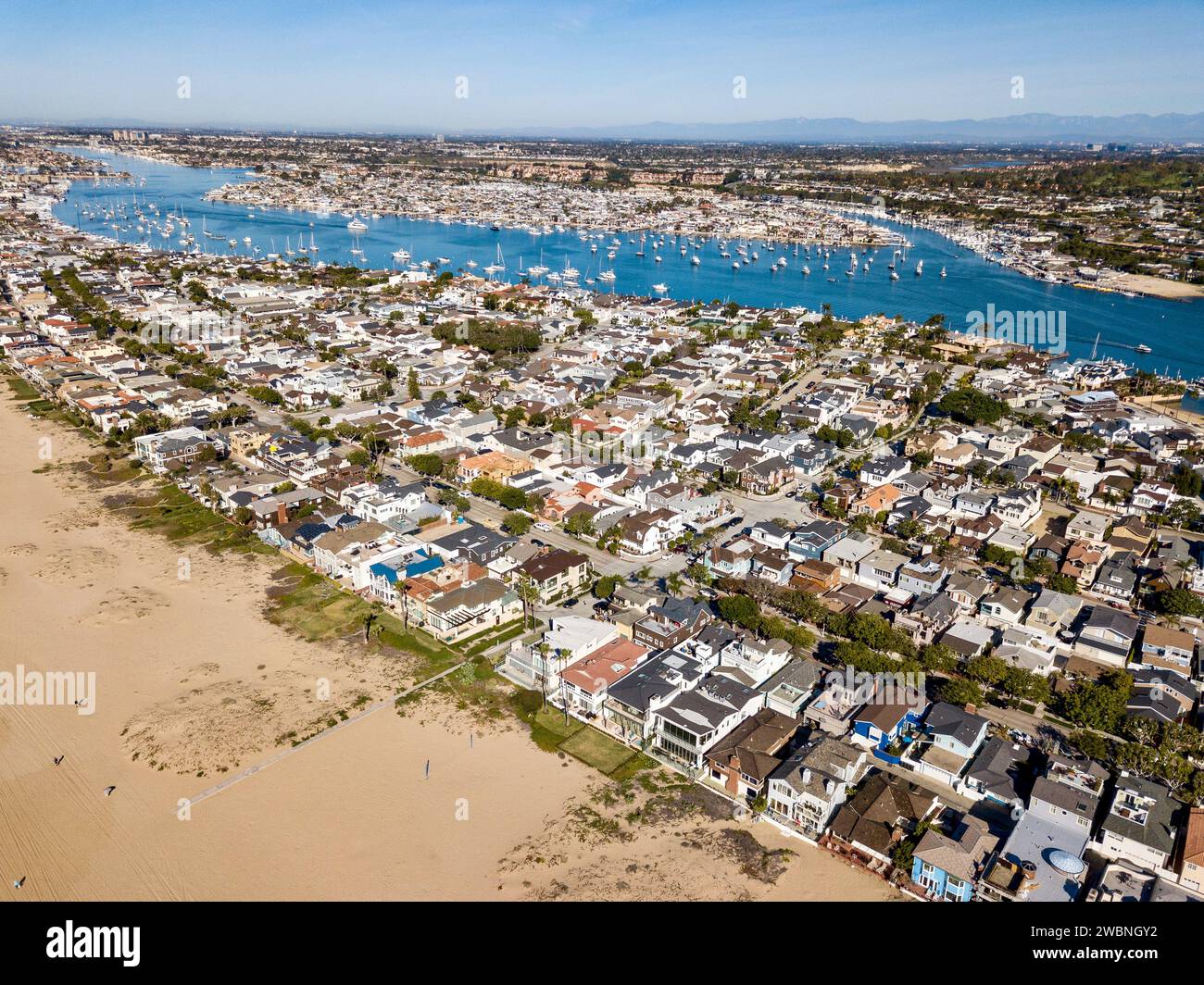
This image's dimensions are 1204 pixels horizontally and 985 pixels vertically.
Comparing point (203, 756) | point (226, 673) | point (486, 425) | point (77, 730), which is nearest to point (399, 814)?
point (203, 756)

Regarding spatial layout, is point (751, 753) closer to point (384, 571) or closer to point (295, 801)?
point (295, 801)

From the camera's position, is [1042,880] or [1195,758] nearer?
[1042,880]

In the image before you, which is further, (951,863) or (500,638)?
(500,638)

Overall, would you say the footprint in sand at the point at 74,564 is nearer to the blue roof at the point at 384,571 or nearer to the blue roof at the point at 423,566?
the blue roof at the point at 384,571

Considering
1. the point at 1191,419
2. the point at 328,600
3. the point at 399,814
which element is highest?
the point at 1191,419

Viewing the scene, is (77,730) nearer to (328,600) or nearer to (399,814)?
(328,600)

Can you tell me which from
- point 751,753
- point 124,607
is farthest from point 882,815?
point 124,607

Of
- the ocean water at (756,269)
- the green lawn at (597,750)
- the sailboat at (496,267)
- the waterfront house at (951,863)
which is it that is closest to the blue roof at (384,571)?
the green lawn at (597,750)
